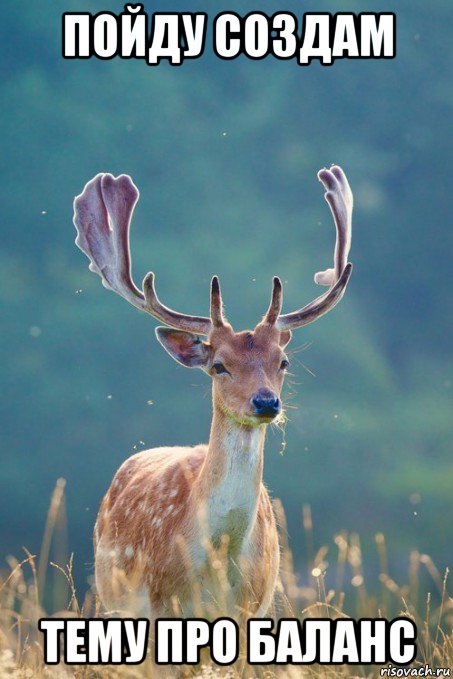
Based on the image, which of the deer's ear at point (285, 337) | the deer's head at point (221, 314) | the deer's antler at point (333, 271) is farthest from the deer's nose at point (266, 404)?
the deer's ear at point (285, 337)

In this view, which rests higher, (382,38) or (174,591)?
(382,38)

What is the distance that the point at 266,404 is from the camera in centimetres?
558

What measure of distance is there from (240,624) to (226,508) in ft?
2.34

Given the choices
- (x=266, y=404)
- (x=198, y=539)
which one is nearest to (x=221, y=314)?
(x=266, y=404)

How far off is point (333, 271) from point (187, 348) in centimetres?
220

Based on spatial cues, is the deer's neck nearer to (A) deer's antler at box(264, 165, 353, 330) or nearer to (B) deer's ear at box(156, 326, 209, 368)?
(B) deer's ear at box(156, 326, 209, 368)

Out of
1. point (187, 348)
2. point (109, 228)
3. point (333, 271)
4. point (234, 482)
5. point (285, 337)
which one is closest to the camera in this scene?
point (234, 482)

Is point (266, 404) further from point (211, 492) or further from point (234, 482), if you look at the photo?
point (211, 492)

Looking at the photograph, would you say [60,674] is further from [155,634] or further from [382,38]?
[382,38]

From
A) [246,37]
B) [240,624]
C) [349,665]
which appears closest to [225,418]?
[240,624]

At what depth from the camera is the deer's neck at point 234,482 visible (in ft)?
19.1

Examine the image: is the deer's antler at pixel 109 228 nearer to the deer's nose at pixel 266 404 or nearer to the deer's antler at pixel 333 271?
the deer's antler at pixel 333 271

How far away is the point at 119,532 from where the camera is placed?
7.16 m

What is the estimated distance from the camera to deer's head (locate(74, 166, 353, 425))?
5879 millimetres
